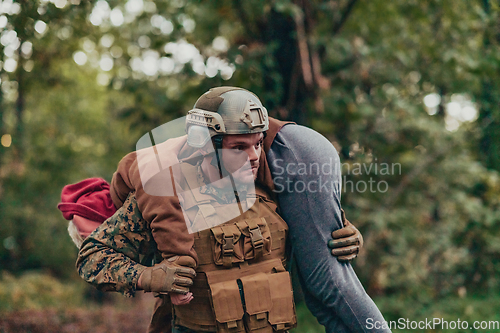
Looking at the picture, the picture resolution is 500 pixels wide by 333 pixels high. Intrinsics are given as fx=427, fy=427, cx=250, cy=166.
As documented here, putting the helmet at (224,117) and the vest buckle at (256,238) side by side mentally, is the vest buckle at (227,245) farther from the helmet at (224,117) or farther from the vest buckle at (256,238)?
the helmet at (224,117)

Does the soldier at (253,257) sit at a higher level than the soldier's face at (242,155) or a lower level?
lower

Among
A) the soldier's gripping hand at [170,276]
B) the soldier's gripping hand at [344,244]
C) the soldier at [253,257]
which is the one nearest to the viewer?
the soldier's gripping hand at [170,276]

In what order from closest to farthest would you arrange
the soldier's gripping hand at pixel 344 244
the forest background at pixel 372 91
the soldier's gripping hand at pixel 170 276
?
1. the soldier's gripping hand at pixel 170 276
2. the soldier's gripping hand at pixel 344 244
3. the forest background at pixel 372 91

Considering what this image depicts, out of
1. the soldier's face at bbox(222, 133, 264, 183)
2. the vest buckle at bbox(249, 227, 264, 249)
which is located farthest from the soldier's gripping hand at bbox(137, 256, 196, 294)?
the soldier's face at bbox(222, 133, 264, 183)

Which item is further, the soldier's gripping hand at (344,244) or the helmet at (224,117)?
the soldier's gripping hand at (344,244)

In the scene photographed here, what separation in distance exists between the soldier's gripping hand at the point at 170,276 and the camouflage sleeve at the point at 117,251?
56 mm

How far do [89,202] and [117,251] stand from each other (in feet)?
1.16

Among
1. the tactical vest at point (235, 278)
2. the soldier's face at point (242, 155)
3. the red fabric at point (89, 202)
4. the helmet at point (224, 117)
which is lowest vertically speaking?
the tactical vest at point (235, 278)

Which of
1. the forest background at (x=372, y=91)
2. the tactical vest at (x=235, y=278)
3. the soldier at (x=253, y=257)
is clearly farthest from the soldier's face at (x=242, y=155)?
the forest background at (x=372, y=91)

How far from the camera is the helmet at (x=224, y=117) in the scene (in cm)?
195

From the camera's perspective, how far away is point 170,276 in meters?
1.84

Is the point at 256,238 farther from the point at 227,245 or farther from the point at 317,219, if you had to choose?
the point at 317,219

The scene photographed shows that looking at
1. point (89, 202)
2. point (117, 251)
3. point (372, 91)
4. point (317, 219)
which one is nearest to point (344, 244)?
point (317, 219)

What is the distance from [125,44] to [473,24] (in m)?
5.33
